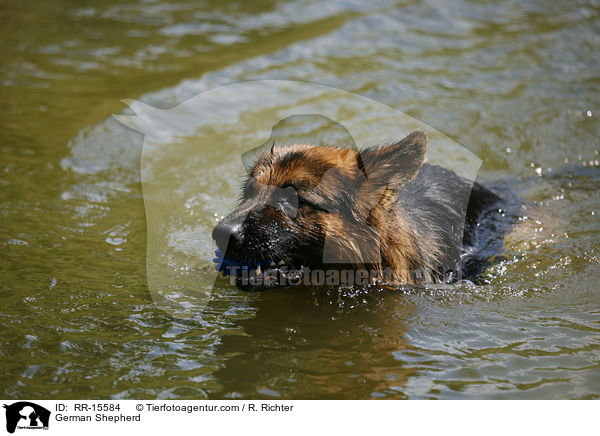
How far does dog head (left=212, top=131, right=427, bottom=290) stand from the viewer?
457cm

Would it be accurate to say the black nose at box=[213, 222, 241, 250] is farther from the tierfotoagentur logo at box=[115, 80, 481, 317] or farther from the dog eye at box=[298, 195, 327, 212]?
the dog eye at box=[298, 195, 327, 212]

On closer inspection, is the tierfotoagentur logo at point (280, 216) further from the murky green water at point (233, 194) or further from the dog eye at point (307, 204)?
the murky green water at point (233, 194)

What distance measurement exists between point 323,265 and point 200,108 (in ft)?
17.3

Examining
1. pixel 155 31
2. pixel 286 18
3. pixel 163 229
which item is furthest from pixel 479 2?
pixel 163 229

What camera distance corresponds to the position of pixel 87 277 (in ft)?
17.3

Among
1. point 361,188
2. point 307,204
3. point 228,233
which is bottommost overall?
point 228,233

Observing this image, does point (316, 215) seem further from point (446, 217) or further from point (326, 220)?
point (446, 217)

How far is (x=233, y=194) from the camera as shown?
7285 millimetres
